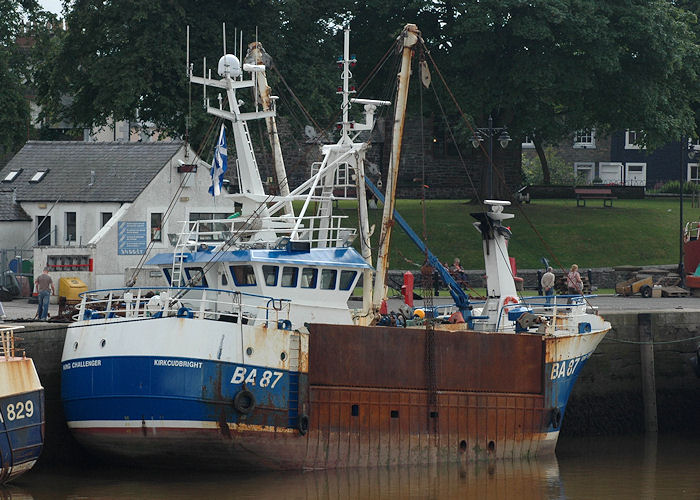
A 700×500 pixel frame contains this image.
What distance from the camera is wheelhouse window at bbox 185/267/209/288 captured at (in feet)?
88.9

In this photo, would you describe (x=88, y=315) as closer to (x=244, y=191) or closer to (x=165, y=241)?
(x=244, y=191)

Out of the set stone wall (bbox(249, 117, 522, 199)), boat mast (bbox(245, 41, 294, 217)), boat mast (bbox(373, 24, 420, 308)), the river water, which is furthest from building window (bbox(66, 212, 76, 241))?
stone wall (bbox(249, 117, 522, 199))

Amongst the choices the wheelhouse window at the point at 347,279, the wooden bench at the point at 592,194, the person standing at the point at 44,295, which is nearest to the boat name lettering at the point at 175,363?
the wheelhouse window at the point at 347,279

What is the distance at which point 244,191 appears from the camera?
1117 inches

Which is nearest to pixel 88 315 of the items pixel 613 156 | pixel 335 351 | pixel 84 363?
pixel 84 363

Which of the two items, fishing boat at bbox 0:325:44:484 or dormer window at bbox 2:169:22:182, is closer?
fishing boat at bbox 0:325:44:484

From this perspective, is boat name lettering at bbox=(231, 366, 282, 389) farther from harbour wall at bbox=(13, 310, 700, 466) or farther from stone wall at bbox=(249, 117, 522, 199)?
stone wall at bbox=(249, 117, 522, 199)

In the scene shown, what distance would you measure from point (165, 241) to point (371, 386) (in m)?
17.1

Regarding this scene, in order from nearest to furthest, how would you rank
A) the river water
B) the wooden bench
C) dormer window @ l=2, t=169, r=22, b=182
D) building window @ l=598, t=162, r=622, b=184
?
the river water < dormer window @ l=2, t=169, r=22, b=182 < the wooden bench < building window @ l=598, t=162, r=622, b=184

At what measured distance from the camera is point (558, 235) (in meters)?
53.6

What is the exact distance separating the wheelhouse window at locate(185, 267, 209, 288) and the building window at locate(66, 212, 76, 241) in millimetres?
16186

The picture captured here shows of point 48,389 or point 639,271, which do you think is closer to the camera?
point 48,389

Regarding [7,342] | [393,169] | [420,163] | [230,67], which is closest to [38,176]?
[230,67]

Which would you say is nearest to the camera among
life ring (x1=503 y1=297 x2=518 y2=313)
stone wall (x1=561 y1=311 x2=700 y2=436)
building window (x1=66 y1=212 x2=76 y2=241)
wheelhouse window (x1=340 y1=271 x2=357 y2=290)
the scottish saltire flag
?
wheelhouse window (x1=340 y1=271 x2=357 y2=290)
